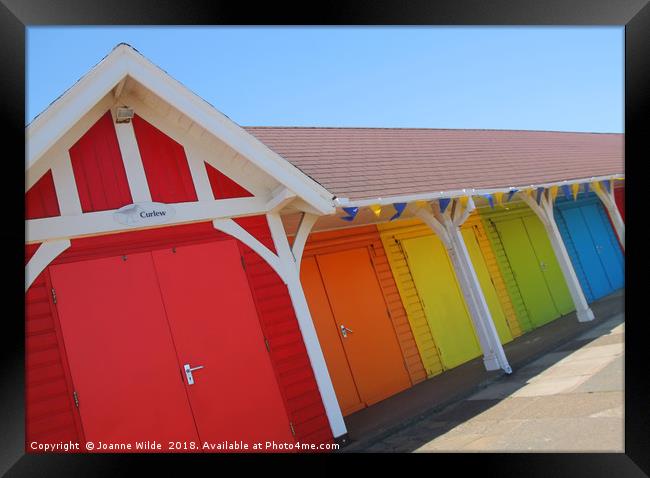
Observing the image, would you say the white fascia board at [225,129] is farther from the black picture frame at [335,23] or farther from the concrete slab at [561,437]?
the concrete slab at [561,437]

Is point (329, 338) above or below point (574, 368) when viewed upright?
above

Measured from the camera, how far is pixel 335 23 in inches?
197

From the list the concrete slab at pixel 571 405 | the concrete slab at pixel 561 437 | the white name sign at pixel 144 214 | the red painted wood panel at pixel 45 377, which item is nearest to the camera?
the concrete slab at pixel 561 437

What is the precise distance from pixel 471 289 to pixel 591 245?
8682mm

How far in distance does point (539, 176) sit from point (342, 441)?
25.4ft

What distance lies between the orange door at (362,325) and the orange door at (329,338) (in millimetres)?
31

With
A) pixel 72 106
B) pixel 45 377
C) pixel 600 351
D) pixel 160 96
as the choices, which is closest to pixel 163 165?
pixel 160 96

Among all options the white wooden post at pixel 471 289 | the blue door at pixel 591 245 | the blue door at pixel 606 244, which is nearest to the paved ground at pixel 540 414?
the white wooden post at pixel 471 289

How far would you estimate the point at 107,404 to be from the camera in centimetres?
585

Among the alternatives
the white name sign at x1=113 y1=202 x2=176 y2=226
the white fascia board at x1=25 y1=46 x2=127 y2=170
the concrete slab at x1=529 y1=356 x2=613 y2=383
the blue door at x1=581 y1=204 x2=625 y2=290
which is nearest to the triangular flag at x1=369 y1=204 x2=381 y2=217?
the white name sign at x1=113 y1=202 x2=176 y2=226

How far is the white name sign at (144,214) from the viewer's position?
6.29 m

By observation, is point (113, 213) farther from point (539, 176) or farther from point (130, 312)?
point (539, 176)

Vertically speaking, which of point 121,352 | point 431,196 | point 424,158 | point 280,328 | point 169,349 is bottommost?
point 280,328

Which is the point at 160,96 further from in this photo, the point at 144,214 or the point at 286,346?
the point at 286,346
